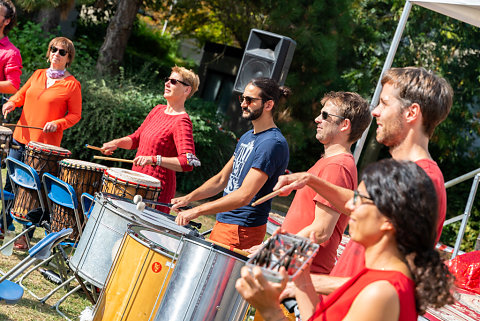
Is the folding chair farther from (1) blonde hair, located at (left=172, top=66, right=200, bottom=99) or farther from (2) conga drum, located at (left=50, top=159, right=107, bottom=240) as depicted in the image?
(1) blonde hair, located at (left=172, top=66, right=200, bottom=99)

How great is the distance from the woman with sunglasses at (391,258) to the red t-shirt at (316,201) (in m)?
1.16

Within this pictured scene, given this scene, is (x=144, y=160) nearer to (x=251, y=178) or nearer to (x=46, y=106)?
(x=251, y=178)

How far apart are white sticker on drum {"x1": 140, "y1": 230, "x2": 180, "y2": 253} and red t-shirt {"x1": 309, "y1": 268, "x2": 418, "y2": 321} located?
1535mm

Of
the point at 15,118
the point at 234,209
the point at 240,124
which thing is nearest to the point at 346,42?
the point at 240,124

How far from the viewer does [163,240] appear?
3.37 m

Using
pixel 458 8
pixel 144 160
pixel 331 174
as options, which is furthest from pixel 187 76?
pixel 458 8

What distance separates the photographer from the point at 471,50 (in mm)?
14469

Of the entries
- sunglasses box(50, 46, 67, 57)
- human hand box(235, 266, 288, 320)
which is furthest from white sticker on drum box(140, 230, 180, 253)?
sunglasses box(50, 46, 67, 57)

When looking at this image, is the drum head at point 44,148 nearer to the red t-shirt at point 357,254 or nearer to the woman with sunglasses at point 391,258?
the red t-shirt at point 357,254

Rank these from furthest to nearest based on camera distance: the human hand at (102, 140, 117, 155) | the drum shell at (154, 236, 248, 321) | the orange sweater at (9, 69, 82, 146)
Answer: the orange sweater at (9, 69, 82, 146)
the human hand at (102, 140, 117, 155)
the drum shell at (154, 236, 248, 321)

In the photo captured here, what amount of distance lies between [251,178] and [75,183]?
1.87 metres

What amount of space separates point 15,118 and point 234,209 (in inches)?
303

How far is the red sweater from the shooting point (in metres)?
4.43

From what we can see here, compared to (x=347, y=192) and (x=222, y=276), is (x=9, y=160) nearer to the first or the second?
(x=222, y=276)
